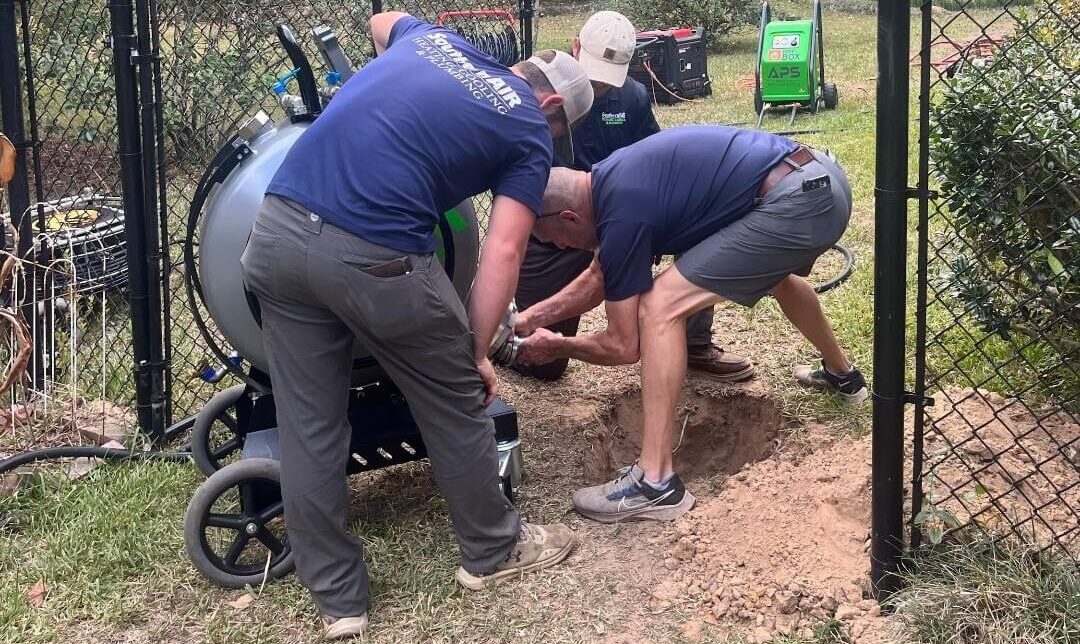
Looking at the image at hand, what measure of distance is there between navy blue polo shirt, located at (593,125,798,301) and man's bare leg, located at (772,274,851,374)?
64cm

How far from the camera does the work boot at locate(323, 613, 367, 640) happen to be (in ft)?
9.75

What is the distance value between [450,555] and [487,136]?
4.53 ft

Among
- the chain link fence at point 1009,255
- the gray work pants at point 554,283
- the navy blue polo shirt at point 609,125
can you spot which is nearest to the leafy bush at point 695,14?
the navy blue polo shirt at point 609,125

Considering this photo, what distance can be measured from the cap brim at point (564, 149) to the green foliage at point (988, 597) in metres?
1.80

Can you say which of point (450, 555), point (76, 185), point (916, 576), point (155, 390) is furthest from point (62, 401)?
point (76, 185)

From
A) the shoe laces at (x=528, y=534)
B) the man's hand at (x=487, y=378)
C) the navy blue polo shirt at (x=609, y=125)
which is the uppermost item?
the navy blue polo shirt at (x=609, y=125)

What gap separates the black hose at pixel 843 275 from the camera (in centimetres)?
551

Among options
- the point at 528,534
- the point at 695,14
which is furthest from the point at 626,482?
the point at 695,14

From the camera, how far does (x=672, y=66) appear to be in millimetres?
12648

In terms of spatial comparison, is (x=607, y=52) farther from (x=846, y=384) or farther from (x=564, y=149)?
(x=846, y=384)

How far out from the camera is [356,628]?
298 centimetres

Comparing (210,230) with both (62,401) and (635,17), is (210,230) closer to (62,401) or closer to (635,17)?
(62,401)

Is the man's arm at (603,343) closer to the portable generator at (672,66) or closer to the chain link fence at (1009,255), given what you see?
the chain link fence at (1009,255)

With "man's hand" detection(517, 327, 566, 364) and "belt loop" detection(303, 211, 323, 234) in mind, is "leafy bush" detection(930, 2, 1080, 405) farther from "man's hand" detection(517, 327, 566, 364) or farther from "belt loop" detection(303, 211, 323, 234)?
"belt loop" detection(303, 211, 323, 234)
